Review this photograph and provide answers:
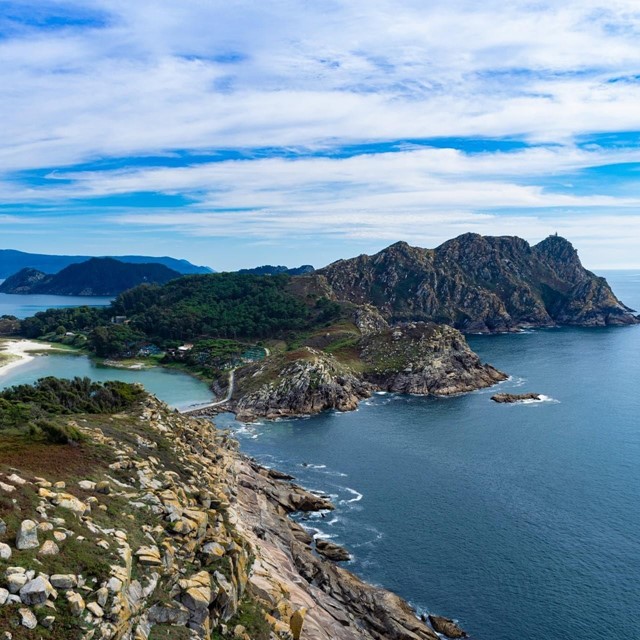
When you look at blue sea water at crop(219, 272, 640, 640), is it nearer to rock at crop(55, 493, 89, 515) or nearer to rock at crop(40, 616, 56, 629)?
rock at crop(55, 493, 89, 515)

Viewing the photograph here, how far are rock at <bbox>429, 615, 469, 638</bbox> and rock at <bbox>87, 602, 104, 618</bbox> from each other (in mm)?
36847

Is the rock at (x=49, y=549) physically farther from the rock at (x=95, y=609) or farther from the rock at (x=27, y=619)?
the rock at (x=27, y=619)

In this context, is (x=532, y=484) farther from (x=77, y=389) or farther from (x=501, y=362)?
(x=501, y=362)

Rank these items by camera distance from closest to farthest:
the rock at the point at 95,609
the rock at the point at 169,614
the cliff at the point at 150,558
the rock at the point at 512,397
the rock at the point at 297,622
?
the rock at the point at 95,609 < the cliff at the point at 150,558 < the rock at the point at 169,614 < the rock at the point at 297,622 < the rock at the point at 512,397

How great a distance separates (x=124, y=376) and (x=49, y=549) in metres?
149

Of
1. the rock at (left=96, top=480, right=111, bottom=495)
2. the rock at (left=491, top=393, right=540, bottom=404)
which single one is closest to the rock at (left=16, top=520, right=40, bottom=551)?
the rock at (left=96, top=480, right=111, bottom=495)

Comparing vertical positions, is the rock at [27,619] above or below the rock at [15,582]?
below

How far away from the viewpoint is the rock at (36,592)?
2442cm

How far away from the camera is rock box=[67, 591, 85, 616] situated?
992 inches

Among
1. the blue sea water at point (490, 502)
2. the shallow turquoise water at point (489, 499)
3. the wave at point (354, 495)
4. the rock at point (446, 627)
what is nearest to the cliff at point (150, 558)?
the rock at point (446, 627)

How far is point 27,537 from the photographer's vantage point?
27797mm

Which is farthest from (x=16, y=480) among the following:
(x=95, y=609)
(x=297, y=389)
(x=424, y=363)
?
(x=424, y=363)

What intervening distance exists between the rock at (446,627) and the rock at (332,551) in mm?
13499

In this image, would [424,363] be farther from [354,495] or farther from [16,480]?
[16,480]
